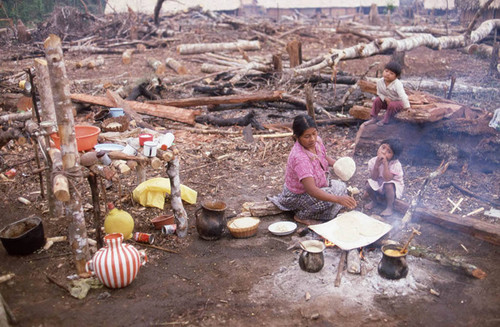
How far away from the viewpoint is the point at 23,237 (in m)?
4.03

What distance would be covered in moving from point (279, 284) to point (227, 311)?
59cm

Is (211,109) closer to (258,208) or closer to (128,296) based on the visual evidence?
(258,208)

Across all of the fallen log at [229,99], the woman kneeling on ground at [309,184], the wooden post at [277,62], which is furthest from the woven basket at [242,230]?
the wooden post at [277,62]

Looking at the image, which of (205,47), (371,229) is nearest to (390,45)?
(205,47)

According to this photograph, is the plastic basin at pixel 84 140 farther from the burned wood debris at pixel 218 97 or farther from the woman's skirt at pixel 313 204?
the woman's skirt at pixel 313 204

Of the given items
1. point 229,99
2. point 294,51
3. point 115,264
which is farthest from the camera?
point 294,51

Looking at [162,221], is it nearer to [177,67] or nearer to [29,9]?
[177,67]

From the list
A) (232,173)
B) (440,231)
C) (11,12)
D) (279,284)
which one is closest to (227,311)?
(279,284)

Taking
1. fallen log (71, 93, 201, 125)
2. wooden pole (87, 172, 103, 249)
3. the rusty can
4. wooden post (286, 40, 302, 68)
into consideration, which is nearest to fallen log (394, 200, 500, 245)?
the rusty can

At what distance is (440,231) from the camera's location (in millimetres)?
4535

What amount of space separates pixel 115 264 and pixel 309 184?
2.15 meters

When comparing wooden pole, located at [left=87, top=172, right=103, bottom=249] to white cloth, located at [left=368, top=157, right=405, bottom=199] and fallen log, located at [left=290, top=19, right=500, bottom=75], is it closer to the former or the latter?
white cloth, located at [left=368, top=157, right=405, bottom=199]

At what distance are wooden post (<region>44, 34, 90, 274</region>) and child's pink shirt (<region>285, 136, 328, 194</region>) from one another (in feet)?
7.43

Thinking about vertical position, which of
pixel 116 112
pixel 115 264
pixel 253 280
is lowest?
pixel 253 280
